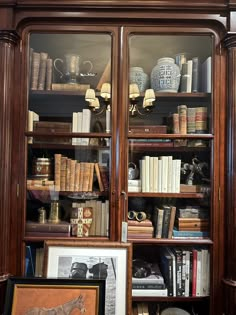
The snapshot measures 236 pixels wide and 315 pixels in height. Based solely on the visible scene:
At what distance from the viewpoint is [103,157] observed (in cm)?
171

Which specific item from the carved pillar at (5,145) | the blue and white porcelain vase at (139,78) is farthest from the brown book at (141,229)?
the blue and white porcelain vase at (139,78)

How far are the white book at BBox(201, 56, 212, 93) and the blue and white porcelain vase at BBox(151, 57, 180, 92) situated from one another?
0.15 meters

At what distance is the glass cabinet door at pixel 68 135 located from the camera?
1686mm

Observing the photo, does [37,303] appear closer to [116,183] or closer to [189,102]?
[116,183]

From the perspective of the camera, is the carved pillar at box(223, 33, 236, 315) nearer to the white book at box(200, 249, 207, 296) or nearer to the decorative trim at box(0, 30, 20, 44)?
the white book at box(200, 249, 207, 296)

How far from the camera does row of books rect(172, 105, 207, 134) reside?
171 centimetres

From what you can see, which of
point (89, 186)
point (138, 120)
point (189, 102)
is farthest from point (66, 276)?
point (189, 102)

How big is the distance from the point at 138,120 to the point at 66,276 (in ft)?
3.10

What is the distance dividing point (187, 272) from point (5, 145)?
4.05 ft

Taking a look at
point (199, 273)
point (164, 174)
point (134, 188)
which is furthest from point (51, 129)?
point (199, 273)

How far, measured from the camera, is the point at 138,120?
1.71 metres

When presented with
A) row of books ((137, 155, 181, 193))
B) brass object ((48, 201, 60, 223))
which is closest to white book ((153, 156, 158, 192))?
row of books ((137, 155, 181, 193))

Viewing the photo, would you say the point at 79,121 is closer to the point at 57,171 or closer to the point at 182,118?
the point at 57,171

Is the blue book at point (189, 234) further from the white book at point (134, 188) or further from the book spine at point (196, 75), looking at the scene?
the book spine at point (196, 75)
